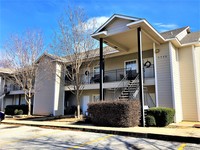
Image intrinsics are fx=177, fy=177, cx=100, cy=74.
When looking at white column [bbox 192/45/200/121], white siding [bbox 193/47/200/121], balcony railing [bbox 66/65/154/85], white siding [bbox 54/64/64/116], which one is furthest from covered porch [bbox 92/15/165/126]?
white siding [bbox 54/64/64/116]

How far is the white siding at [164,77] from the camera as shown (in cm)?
1347

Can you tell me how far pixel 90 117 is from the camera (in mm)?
11922

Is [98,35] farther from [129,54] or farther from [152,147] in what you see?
[152,147]

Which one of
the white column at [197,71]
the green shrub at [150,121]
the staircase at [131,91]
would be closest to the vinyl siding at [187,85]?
the white column at [197,71]

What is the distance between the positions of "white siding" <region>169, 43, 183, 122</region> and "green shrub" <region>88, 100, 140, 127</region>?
4.21 meters

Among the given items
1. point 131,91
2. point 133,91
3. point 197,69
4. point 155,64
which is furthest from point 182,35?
point 131,91

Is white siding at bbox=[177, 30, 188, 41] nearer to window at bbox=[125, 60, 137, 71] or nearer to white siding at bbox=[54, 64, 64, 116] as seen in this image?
window at bbox=[125, 60, 137, 71]

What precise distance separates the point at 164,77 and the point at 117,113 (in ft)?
18.8

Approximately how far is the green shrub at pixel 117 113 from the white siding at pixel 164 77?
12.8 ft

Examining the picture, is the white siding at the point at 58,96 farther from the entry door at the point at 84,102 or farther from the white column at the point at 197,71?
the white column at the point at 197,71

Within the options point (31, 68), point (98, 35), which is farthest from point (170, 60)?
point (31, 68)

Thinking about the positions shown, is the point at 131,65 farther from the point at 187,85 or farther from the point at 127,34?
the point at 187,85

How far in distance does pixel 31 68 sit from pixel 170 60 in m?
13.7

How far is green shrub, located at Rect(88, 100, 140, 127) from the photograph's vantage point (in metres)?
10.0
